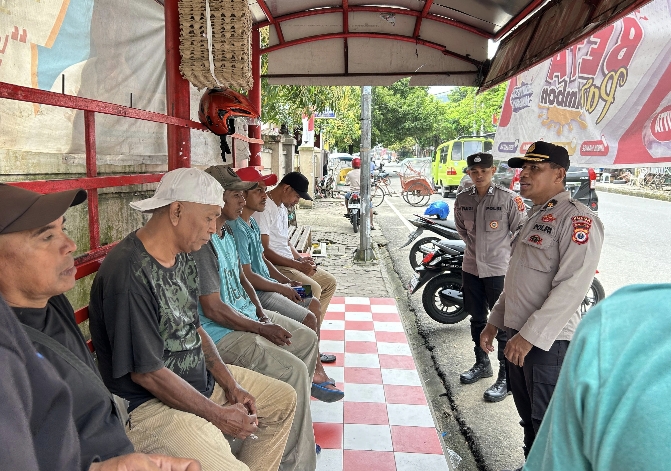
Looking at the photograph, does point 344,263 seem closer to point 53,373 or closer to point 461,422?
point 461,422

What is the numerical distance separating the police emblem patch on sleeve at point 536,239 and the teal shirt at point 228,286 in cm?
164

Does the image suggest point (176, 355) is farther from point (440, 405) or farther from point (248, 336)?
point (440, 405)

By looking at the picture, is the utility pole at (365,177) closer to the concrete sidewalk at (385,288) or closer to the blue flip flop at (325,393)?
the concrete sidewalk at (385,288)

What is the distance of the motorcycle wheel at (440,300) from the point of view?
502 cm

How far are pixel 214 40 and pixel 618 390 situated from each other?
9.50 ft

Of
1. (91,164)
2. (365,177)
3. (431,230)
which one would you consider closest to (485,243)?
(431,230)

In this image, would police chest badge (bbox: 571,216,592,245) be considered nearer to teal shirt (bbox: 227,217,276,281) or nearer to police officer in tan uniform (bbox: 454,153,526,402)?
police officer in tan uniform (bbox: 454,153,526,402)

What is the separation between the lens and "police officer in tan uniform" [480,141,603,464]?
7.94ft

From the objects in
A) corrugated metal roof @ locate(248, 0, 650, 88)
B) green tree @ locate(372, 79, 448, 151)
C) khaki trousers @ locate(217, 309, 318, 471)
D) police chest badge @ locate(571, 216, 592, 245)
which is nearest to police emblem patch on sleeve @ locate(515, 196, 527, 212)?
corrugated metal roof @ locate(248, 0, 650, 88)

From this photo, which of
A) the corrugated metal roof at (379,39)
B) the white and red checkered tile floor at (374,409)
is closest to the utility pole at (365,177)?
the corrugated metal roof at (379,39)

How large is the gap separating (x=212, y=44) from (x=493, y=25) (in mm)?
2457

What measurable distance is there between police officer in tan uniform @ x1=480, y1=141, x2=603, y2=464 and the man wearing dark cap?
182 centimetres

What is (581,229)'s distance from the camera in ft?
8.00

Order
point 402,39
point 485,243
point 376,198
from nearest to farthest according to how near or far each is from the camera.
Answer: point 485,243 < point 402,39 < point 376,198
